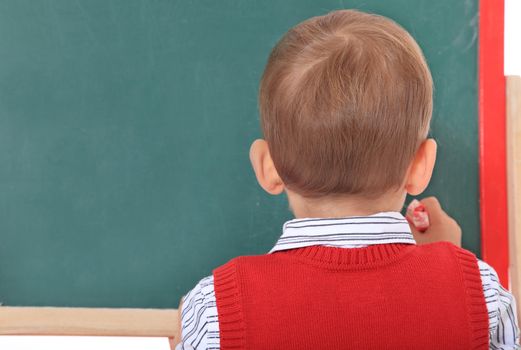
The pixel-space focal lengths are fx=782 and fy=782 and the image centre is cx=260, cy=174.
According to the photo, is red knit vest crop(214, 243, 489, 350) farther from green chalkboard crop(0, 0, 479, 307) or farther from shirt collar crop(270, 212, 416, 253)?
green chalkboard crop(0, 0, 479, 307)

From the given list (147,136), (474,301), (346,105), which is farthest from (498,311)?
(147,136)

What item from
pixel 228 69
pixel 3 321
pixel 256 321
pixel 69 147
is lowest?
pixel 3 321

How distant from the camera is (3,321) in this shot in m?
1.34

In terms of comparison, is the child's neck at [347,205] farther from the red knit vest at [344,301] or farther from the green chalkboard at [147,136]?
the green chalkboard at [147,136]

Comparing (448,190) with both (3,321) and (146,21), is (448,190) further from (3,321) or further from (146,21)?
(3,321)

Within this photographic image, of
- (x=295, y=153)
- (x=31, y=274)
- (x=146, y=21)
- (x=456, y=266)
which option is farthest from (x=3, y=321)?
(x=456, y=266)

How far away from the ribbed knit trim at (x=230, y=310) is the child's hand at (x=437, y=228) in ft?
1.54

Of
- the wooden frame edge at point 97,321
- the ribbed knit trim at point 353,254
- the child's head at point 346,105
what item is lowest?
the wooden frame edge at point 97,321

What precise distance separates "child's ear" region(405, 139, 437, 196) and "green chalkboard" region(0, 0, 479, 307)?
327mm

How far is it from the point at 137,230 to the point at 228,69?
1.02 feet

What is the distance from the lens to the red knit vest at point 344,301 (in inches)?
35.7

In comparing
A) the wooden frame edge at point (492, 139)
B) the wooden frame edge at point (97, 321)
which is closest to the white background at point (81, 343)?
the wooden frame edge at point (97, 321)

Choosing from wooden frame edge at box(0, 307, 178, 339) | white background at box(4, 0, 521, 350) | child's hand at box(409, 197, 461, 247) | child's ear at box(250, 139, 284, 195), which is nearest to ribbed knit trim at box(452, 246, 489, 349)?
child's ear at box(250, 139, 284, 195)

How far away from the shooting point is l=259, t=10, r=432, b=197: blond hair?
2.93 feet
